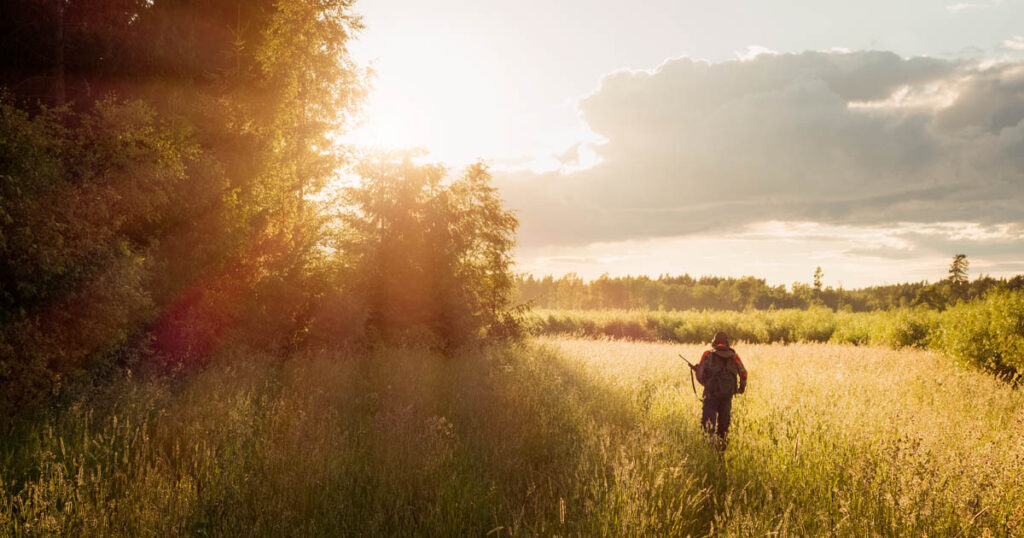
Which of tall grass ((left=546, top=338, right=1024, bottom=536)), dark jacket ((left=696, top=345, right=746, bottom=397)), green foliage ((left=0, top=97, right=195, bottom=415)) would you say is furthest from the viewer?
green foliage ((left=0, top=97, right=195, bottom=415))

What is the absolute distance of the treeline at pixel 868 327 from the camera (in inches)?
572

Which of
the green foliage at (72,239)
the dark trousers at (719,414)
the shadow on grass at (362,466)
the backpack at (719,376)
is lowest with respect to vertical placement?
the shadow on grass at (362,466)

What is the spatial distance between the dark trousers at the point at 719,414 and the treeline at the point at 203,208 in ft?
30.5

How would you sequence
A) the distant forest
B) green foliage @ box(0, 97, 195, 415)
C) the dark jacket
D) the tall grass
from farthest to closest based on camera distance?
the distant forest < green foliage @ box(0, 97, 195, 415) < the dark jacket < the tall grass

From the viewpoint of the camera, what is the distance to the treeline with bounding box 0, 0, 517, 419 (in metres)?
8.15

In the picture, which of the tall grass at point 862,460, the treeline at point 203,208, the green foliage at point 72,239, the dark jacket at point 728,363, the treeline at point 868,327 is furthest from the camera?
the treeline at point 868,327

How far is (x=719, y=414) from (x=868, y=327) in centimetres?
3194

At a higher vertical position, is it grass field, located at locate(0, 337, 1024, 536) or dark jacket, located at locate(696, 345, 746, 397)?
dark jacket, located at locate(696, 345, 746, 397)

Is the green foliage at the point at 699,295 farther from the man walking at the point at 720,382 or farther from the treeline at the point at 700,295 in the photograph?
the man walking at the point at 720,382

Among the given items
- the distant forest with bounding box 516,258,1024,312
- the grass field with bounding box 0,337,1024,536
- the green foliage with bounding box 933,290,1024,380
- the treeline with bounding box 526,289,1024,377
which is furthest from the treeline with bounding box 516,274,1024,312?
the grass field with bounding box 0,337,1024,536

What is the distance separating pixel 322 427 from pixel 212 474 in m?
1.60

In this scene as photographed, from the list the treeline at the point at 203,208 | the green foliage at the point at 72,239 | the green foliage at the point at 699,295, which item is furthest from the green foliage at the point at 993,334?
the green foliage at the point at 699,295

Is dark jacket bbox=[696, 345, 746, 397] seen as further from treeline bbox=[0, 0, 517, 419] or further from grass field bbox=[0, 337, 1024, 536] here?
treeline bbox=[0, 0, 517, 419]

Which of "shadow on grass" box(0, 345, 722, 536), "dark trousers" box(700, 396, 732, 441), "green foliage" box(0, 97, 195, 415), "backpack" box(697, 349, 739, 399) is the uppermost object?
"green foliage" box(0, 97, 195, 415)
